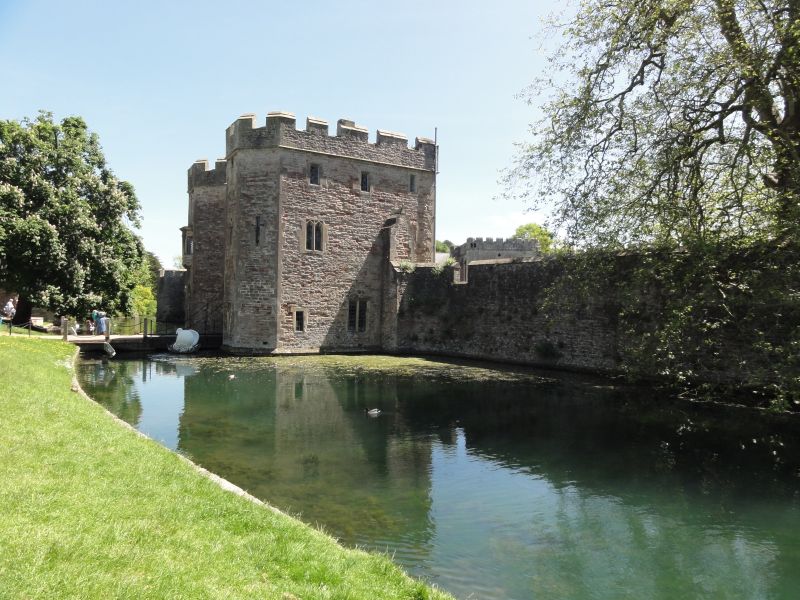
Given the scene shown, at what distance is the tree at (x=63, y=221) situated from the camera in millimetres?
20859

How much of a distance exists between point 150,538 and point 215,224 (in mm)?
28049

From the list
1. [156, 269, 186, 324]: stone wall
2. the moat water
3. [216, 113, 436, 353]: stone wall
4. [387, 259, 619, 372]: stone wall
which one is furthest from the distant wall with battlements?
the moat water

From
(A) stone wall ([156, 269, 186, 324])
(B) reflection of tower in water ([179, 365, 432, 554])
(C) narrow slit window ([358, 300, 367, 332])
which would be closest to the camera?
(B) reflection of tower in water ([179, 365, 432, 554])

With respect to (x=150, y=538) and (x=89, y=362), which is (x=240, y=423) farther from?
(x=89, y=362)

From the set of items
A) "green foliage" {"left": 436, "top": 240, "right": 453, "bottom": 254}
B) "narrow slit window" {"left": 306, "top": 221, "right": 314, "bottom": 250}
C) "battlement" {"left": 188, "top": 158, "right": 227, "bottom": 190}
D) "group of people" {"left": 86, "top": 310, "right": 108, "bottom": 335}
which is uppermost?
"green foliage" {"left": 436, "top": 240, "right": 453, "bottom": 254}

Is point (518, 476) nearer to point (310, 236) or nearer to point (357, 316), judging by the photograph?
point (357, 316)

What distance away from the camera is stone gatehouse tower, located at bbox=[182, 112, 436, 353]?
24.6 meters

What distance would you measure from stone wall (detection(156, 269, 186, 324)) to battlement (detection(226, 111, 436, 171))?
1501cm

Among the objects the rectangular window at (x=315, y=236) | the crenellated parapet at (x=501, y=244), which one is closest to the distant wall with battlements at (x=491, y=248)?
the crenellated parapet at (x=501, y=244)

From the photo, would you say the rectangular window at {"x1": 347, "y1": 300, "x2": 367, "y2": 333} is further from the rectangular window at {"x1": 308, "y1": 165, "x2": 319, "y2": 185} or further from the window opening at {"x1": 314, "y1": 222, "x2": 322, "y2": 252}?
the rectangular window at {"x1": 308, "y1": 165, "x2": 319, "y2": 185}

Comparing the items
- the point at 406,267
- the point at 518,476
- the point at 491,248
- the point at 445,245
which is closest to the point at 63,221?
the point at 406,267

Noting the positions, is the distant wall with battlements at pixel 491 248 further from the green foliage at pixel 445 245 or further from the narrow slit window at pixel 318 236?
the green foliage at pixel 445 245

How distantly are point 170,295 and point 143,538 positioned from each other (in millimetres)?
36614

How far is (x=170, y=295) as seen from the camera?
38.6m
